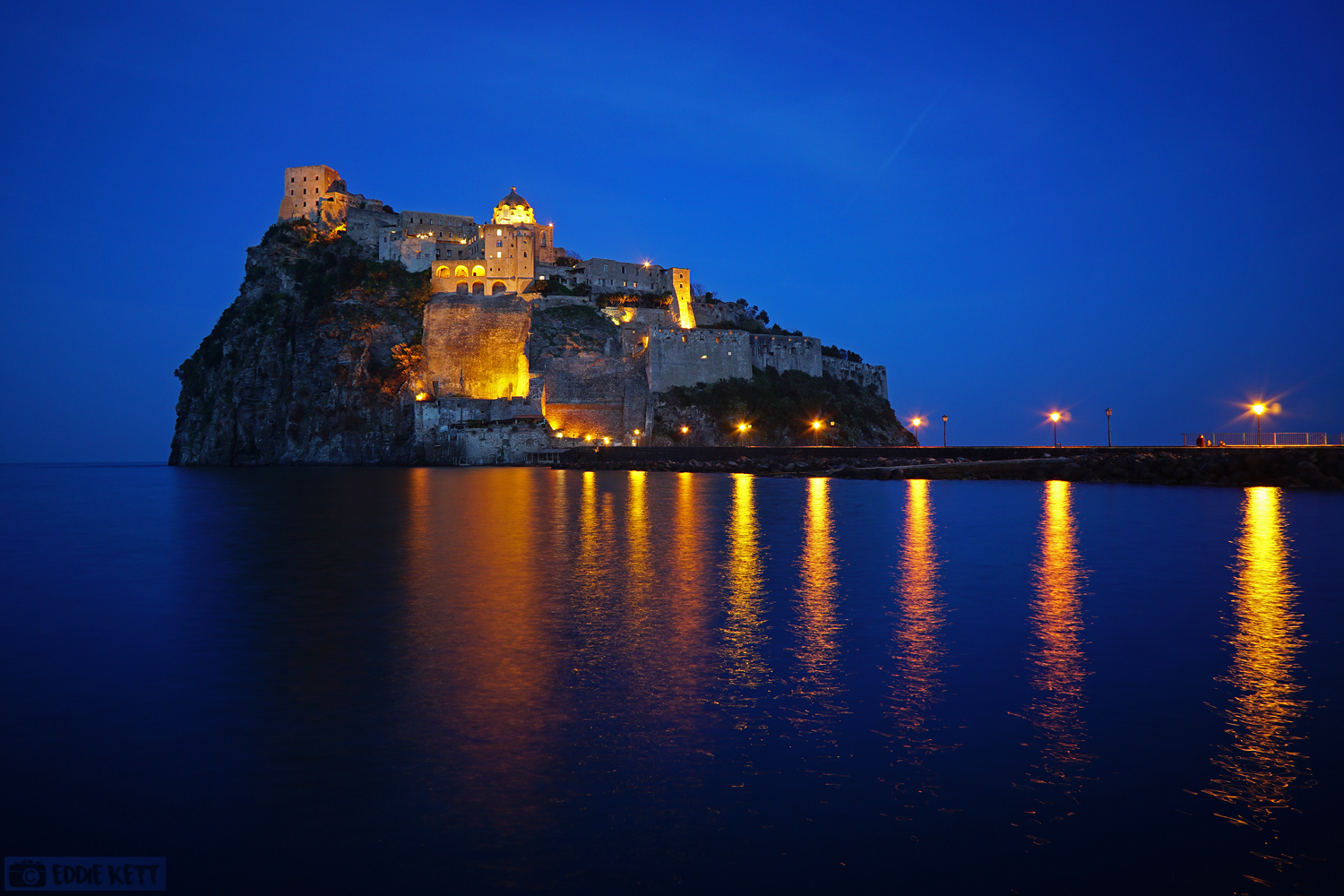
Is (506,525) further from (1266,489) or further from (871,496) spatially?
(1266,489)

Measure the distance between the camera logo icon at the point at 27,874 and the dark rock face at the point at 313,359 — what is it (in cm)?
5772

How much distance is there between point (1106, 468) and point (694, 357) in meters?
31.2

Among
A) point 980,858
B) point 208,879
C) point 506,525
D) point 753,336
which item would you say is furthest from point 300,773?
point 753,336

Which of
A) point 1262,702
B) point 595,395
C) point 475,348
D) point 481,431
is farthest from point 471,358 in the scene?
point 1262,702

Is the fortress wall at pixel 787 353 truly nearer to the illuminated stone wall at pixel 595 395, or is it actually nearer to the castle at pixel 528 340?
the castle at pixel 528 340

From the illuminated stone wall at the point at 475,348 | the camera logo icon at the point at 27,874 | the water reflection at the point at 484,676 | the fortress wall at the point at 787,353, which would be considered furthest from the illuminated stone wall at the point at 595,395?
the camera logo icon at the point at 27,874

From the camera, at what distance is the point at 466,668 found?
6164mm

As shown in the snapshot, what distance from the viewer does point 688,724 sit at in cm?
486

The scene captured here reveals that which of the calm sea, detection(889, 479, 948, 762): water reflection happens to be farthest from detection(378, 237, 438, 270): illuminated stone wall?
detection(889, 479, 948, 762): water reflection

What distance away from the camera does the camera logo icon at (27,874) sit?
3.23 metres

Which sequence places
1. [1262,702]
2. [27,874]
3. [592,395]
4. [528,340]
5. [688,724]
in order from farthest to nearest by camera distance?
[528,340], [592,395], [1262,702], [688,724], [27,874]

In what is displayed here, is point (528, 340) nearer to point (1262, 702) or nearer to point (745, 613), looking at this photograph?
point (745, 613)

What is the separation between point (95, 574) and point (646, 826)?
1095 centimetres

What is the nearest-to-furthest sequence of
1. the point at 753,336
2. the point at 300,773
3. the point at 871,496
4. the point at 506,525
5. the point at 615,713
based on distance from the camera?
1. the point at 300,773
2. the point at 615,713
3. the point at 506,525
4. the point at 871,496
5. the point at 753,336
